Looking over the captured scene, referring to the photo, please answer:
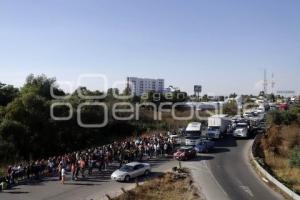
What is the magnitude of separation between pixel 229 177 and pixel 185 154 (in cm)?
673

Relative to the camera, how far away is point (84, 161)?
101ft

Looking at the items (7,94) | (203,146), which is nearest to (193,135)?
(203,146)

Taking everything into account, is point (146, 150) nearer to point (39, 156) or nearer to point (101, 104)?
point (39, 156)

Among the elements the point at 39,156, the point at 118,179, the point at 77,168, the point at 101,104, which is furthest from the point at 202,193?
the point at 101,104

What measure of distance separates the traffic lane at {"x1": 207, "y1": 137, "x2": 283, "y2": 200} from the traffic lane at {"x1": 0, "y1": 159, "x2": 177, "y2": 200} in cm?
657

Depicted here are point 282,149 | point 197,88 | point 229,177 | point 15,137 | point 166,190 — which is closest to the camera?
point 166,190

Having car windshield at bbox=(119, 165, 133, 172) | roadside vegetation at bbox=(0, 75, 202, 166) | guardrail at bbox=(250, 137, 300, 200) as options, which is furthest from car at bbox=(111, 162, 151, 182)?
roadside vegetation at bbox=(0, 75, 202, 166)

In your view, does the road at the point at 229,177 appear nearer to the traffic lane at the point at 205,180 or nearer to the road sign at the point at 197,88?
the traffic lane at the point at 205,180

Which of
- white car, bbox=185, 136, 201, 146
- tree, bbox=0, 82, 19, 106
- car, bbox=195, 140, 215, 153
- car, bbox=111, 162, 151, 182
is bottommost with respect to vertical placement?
car, bbox=111, 162, 151, 182

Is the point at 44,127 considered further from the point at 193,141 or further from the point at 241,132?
the point at 241,132

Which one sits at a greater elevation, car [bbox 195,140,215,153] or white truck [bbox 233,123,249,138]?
white truck [bbox 233,123,249,138]

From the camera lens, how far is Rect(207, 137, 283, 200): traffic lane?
2625 cm

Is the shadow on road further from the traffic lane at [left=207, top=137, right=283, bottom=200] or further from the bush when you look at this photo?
the bush

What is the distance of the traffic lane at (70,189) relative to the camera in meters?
25.5
